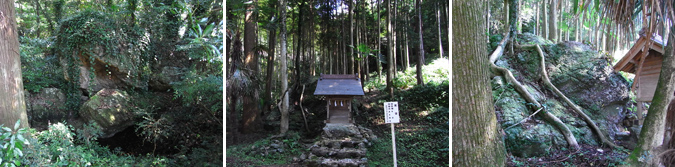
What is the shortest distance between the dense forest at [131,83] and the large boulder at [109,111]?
0.02 metres

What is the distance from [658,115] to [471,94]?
309 centimetres

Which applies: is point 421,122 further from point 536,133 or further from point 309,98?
point 309,98

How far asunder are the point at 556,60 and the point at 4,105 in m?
10.6

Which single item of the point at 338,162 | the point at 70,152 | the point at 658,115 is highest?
the point at 658,115

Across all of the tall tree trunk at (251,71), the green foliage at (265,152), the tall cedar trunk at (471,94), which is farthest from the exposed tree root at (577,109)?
the tall tree trunk at (251,71)

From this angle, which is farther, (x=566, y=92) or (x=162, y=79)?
(x=162, y=79)

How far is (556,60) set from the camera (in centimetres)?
771

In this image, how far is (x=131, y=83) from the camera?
24.7 feet

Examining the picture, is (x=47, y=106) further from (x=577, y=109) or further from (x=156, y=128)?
(x=577, y=109)

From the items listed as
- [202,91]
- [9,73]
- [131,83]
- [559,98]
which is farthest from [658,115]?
[131,83]

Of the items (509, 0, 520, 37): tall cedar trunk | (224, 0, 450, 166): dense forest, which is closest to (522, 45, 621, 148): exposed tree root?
(509, 0, 520, 37): tall cedar trunk

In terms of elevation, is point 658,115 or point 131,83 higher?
point 131,83

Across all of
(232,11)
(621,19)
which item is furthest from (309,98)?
(621,19)

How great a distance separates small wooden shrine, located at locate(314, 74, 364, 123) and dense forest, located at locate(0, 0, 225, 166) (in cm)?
210
